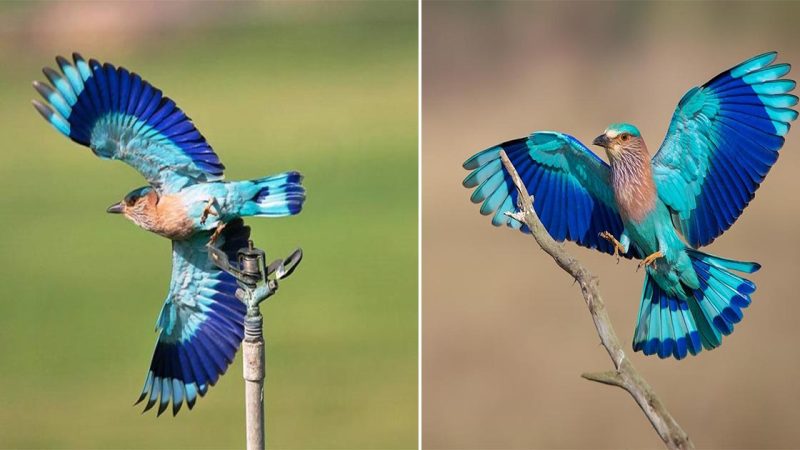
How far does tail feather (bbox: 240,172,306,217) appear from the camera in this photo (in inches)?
113

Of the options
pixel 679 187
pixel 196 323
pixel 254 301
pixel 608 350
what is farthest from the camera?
pixel 196 323

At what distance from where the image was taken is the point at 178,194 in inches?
114

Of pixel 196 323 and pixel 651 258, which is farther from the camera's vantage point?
pixel 196 323

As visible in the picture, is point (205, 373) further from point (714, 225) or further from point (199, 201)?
point (714, 225)

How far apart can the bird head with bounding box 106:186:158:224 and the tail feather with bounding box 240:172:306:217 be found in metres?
0.24

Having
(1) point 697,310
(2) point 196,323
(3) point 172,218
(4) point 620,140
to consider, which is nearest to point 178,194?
(3) point 172,218

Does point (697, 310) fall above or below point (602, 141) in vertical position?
below

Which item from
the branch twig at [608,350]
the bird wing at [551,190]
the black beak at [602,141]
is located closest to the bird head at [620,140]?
the black beak at [602,141]

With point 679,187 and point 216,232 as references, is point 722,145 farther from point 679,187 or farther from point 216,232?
point 216,232

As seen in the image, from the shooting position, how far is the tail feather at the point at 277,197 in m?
2.87

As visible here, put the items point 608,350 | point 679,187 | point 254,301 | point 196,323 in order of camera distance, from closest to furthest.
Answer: point 254,301 < point 608,350 < point 679,187 < point 196,323

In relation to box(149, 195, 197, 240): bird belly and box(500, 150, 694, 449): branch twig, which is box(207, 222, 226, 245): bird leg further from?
box(500, 150, 694, 449): branch twig

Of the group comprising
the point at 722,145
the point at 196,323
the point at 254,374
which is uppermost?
the point at 722,145

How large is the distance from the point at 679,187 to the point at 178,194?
1.30 meters
